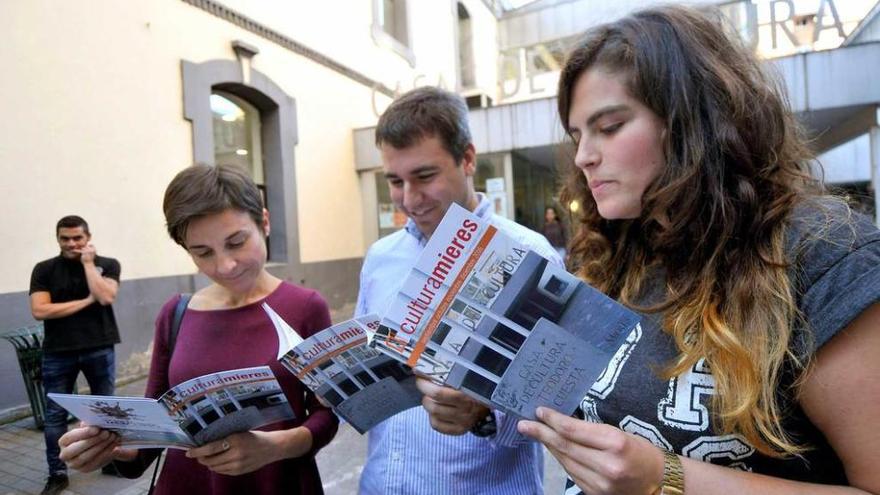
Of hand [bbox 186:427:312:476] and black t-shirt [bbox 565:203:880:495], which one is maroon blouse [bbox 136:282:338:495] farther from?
black t-shirt [bbox 565:203:880:495]

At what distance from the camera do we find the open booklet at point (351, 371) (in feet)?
3.39

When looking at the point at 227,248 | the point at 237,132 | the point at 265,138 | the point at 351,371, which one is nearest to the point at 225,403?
the point at 351,371

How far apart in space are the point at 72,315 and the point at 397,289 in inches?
138

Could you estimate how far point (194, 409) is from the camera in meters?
1.16

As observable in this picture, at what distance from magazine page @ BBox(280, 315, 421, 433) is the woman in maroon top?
308 millimetres

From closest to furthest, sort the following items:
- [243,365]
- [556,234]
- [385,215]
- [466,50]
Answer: [243,365]
[556,234]
[385,215]
[466,50]

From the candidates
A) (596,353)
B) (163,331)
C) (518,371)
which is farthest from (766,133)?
(163,331)

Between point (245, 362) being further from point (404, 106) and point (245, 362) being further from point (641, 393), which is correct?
point (641, 393)

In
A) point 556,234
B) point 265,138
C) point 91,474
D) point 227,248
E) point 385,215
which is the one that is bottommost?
point 91,474

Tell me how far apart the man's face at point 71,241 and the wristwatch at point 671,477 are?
4255 millimetres

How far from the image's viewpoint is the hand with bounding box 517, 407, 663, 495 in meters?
0.79

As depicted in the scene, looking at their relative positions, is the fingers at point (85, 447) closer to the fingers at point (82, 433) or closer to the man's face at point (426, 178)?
the fingers at point (82, 433)

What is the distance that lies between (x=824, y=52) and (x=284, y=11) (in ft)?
25.0

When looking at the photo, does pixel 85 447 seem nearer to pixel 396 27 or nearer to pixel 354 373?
pixel 354 373
